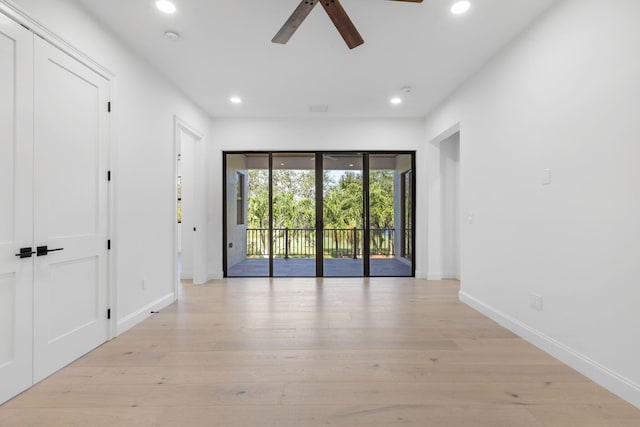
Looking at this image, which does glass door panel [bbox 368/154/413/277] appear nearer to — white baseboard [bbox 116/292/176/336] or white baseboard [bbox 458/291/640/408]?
white baseboard [bbox 458/291/640/408]

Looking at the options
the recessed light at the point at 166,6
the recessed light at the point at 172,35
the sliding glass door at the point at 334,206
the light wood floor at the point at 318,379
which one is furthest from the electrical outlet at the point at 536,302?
the recessed light at the point at 172,35

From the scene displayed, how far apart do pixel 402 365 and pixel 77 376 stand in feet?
7.54

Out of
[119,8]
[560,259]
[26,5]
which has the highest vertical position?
[119,8]

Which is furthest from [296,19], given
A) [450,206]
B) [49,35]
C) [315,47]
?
[450,206]

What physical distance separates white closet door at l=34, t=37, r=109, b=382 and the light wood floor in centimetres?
22

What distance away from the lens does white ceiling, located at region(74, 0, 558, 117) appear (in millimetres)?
2621

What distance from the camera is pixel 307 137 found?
5535 millimetres

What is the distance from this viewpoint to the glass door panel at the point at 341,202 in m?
5.66

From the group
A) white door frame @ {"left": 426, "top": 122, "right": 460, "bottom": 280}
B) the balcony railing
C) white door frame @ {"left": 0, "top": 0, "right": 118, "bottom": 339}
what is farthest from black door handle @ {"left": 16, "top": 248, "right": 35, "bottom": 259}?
white door frame @ {"left": 426, "top": 122, "right": 460, "bottom": 280}

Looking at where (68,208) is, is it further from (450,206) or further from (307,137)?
(450,206)

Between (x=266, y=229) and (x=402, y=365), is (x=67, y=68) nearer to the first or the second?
(x=402, y=365)

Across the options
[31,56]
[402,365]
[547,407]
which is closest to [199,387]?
[402,365]

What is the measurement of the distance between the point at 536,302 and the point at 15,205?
3.93 meters

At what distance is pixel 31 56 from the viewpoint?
2092mm
